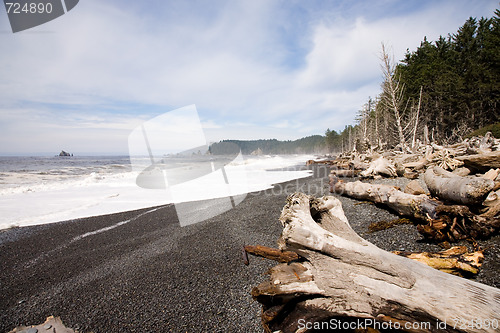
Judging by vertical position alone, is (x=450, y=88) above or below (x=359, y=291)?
above

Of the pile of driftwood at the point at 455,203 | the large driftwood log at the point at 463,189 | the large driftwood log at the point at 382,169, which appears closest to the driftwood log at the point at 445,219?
the pile of driftwood at the point at 455,203

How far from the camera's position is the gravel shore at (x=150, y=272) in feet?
9.59

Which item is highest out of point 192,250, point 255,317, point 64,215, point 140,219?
point 64,215

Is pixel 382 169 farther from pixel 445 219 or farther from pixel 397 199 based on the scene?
pixel 445 219

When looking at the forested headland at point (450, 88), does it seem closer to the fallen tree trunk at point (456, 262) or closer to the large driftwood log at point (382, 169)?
the large driftwood log at point (382, 169)

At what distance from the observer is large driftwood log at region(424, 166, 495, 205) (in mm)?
3434

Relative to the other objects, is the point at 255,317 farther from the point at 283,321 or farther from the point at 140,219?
the point at 140,219

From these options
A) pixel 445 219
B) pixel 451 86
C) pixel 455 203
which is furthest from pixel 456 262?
pixel 451 86

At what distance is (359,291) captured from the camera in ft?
6.54

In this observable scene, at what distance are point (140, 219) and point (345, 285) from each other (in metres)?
8.09

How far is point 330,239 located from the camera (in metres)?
2.34

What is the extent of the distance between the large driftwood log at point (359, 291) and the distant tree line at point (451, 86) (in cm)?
1805

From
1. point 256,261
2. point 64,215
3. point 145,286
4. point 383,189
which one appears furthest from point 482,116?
point 64,215

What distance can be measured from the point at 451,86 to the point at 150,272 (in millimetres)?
37944
